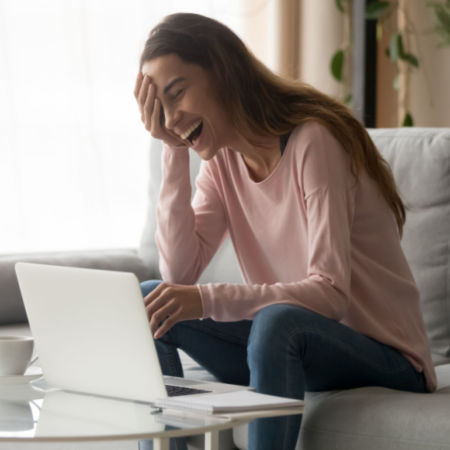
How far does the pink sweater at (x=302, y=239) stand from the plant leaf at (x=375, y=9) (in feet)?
5.83

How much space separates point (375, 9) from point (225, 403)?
2.51 m

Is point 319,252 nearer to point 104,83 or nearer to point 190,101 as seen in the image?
point 190,101

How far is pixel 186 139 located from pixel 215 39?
184 millimetres

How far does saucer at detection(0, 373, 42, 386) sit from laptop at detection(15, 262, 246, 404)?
0.05 m

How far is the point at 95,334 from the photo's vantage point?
3.68 feet

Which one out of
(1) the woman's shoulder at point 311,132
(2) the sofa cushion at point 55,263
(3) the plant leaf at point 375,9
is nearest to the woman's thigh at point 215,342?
(1) the woman's shoulder at point 311,132

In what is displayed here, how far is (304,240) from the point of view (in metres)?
1.51

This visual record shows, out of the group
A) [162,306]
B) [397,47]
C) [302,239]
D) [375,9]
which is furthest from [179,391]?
[375,9]

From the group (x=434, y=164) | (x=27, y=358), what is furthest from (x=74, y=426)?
(x=434, y=164)

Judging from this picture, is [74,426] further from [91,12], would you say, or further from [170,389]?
[91,12]

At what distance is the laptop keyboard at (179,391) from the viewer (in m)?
1.10

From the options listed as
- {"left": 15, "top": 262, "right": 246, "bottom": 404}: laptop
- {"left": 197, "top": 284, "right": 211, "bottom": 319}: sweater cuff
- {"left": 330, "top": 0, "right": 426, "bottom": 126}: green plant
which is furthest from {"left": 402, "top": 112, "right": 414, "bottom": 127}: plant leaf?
{"left": 15, "top": 262, "right": 246, "bottom": 404}: laptop

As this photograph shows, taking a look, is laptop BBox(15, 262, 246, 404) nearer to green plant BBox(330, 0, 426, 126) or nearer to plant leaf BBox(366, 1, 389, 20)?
green plant BBox(330, 0, 426, 126)

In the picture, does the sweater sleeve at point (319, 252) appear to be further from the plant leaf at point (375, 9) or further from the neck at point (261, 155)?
the plant leaf at point (375, 9)
